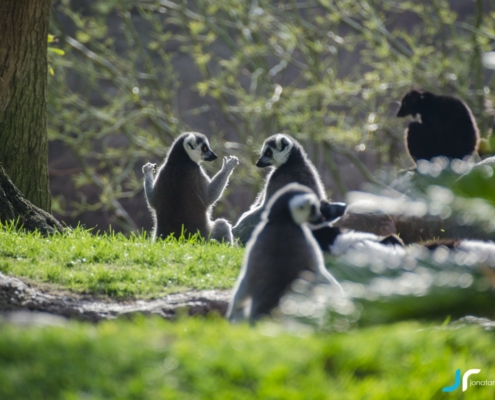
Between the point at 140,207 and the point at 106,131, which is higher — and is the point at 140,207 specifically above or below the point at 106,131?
below

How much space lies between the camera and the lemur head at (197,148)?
7914mm

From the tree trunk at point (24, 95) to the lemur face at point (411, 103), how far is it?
499cm

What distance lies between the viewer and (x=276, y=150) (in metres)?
7.94

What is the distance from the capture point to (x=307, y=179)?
7711mm

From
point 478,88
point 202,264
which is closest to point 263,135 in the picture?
point 478,88

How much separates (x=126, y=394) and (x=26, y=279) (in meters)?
2.66

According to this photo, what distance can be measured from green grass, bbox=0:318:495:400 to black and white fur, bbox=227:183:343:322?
1.58ft

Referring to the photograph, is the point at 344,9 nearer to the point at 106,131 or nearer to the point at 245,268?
the point at 106,131

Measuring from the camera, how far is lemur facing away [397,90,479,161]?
992 cm

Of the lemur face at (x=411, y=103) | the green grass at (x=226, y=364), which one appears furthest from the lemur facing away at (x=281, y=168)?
the green grass at (x=226, y=364)

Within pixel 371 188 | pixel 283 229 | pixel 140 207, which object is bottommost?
pixel 140 207

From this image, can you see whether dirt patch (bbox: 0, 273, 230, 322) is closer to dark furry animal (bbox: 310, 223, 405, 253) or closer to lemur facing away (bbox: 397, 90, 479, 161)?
dark furry animal (bbox: 310, 223, 405, 253)

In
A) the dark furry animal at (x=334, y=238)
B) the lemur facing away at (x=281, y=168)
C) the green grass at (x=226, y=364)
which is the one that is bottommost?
the green grass at (x=226, y=364)

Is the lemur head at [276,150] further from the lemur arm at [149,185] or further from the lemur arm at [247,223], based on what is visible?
the lemur arm at [149,185]
